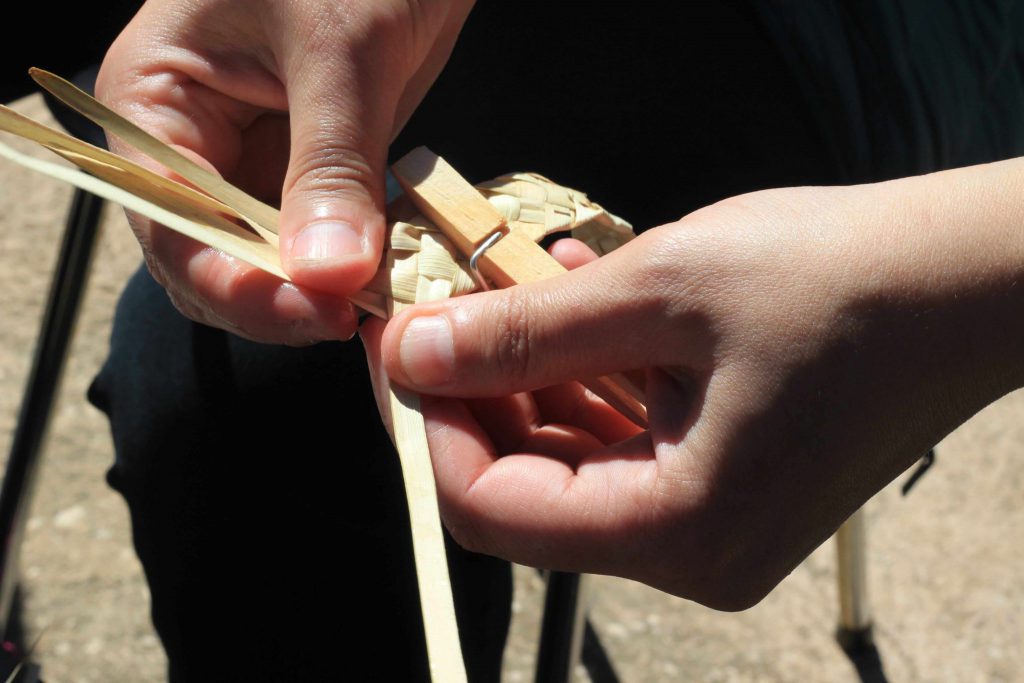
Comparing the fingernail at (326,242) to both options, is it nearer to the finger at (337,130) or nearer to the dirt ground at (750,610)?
the finger at (337,130)

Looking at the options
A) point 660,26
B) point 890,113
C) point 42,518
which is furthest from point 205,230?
point 42,518

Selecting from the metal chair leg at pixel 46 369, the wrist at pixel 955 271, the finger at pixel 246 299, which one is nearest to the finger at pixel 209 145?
the finger at pixel 246 299

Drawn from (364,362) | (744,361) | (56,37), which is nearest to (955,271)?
(744,361)

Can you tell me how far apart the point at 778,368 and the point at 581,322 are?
11 cm

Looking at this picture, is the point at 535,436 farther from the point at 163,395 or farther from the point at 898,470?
the point at 163,395

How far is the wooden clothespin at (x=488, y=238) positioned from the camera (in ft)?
2.07

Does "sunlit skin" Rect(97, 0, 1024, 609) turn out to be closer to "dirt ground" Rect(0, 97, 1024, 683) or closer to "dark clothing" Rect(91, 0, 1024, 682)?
"dark clothing" Rect(91, 0, 1024, 682)

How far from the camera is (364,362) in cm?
81

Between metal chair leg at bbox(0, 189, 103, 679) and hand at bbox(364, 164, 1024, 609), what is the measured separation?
2.38 ft

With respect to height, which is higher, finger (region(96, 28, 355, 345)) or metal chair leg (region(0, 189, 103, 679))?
finger (region(96, 28, 355, 345))

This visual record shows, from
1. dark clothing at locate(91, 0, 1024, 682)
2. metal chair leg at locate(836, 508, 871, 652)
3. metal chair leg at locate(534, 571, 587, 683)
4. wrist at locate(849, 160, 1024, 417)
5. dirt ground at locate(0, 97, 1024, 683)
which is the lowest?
dirt ground at locate(0, 97, 1024, 683)

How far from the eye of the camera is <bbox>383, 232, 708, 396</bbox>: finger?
56 centimetres

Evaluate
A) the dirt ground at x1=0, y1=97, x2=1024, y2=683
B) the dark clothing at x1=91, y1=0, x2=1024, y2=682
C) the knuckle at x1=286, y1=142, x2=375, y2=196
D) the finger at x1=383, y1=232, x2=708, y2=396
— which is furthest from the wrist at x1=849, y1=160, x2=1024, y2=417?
the dirt ground at x1=0, y1=97, x2=1024, y2=683

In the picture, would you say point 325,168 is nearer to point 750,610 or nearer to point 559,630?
point 559,630
